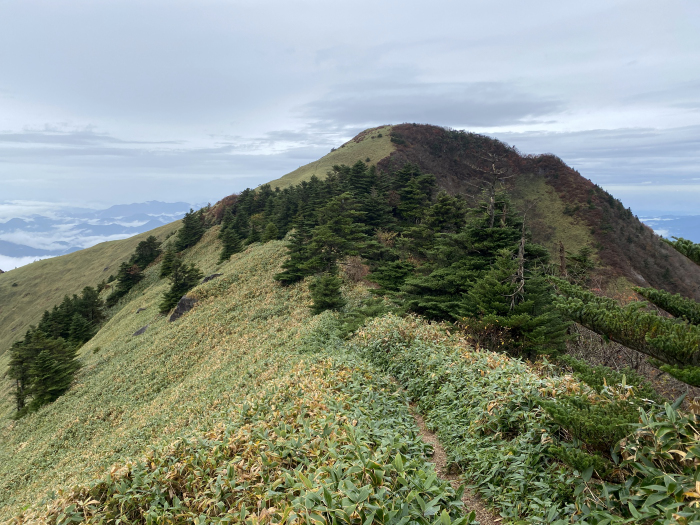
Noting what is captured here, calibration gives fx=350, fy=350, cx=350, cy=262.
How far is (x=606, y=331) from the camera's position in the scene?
542 cm

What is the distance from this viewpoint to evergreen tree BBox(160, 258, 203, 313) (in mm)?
35594

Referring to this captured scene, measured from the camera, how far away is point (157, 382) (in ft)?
70.9

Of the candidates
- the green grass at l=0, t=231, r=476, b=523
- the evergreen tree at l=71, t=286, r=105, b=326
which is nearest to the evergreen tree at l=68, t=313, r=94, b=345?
the evergreen tree at l=71, t=286, r=105, b=326

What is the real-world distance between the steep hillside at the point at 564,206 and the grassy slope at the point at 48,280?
62.4 m

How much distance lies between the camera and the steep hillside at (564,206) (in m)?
65.1

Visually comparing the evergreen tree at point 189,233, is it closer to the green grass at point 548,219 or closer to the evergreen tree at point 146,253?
the evergreen tree at point 146,253

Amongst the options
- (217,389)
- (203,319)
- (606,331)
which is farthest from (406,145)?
(606,331)

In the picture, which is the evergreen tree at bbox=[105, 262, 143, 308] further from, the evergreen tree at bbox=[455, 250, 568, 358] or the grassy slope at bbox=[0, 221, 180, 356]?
the evergreen tree at bbox=[455, 250, 568, 358]

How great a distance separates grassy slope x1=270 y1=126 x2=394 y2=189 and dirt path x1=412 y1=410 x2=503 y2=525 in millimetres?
68173

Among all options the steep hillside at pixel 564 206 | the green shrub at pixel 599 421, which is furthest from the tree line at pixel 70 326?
the steep hillside at pixel 564 206

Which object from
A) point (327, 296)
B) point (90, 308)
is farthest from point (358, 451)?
A: point (90, 308)

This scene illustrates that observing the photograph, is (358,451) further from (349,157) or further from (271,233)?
(349,157)

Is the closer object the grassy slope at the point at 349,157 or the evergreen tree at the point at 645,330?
the evergreen tree at the point at 645,330

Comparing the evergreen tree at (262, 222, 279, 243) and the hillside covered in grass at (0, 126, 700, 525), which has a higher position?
the evergreen tree at (262, 222, 279, 243)
